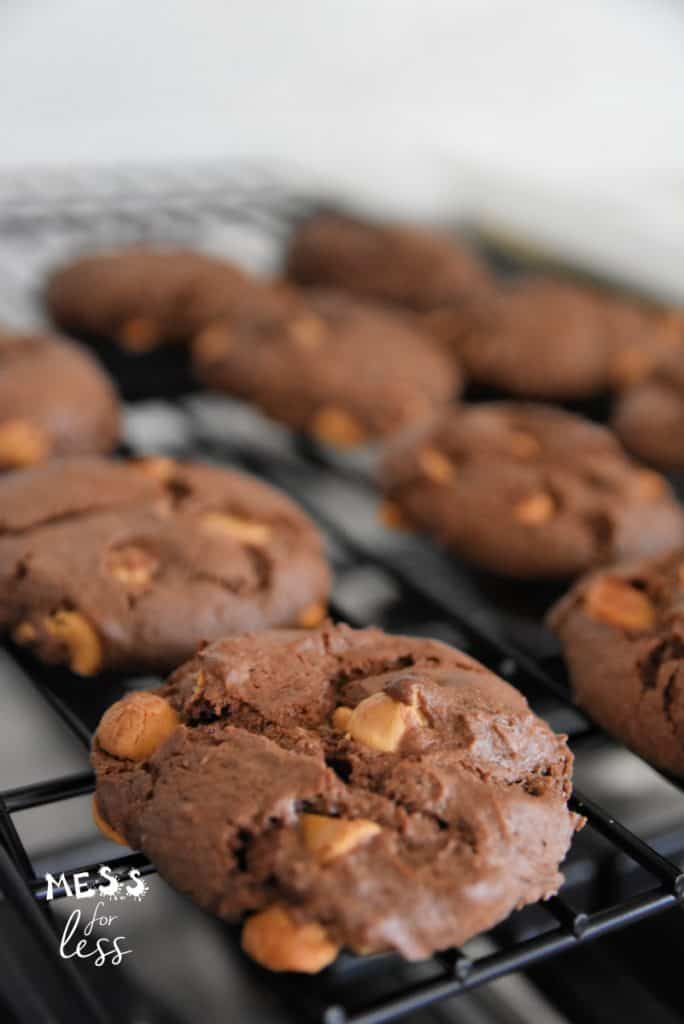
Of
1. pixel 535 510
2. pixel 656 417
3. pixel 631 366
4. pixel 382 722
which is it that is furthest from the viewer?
pixel 631 366

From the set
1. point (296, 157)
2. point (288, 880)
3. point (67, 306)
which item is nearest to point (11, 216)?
point (67, 306)

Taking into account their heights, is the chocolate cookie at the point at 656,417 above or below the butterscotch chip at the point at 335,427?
below

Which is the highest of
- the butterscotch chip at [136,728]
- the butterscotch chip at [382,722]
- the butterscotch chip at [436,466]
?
the butterscotch chip at [136,728]

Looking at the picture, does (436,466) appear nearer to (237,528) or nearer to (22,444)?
(237,528)

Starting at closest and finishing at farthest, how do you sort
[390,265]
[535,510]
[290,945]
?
[290,945], [535,510], [390,265]

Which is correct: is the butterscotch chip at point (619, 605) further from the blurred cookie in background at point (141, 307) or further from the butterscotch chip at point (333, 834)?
the blurred cookie in background at point (141, 307)

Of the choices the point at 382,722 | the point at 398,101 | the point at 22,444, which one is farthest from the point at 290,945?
the point at 398,101

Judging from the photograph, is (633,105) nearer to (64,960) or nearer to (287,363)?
(287,363)

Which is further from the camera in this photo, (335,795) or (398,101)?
(398,101)

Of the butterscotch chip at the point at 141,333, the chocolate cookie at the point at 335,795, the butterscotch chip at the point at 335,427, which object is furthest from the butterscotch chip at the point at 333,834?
the butterscotch chip at the point at 141,333
